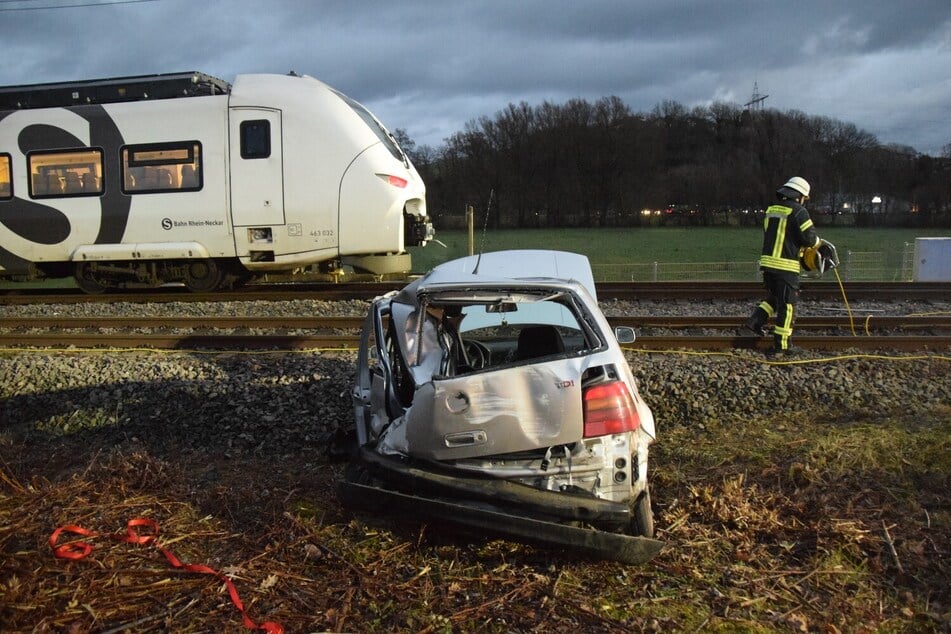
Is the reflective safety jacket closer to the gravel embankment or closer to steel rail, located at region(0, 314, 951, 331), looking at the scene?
the gravel embankment

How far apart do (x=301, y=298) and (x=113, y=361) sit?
14.8ft

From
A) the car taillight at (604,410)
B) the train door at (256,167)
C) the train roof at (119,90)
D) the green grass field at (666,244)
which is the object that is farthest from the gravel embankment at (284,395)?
the green grass field at (666,244)

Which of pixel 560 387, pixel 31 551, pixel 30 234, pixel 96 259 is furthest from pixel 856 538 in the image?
pixel 30 234

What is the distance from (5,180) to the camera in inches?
452

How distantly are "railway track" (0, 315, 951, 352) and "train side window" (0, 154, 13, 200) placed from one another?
262 centimetres

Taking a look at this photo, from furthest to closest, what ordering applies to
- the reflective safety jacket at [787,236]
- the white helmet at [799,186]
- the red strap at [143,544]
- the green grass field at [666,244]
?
the green grass field at [666,244], the white helmet at [799,186], the reflective safety jacket at [787,236], the red strap at [143,544]

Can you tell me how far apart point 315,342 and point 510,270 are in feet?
15.8

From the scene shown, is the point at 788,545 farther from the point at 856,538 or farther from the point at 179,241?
the point at 179,241

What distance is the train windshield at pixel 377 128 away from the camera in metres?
11.3

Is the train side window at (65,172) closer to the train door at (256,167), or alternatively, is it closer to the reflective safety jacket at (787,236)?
the train door at (256,167)

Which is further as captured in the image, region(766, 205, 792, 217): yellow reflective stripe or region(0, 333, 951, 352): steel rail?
region(0, 333, 951, 352): steel rail

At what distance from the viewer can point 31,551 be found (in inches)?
137

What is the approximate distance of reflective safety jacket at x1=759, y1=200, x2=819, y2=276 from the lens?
760 cm

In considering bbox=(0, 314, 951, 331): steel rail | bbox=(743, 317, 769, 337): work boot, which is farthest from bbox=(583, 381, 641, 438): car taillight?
bbox=(0, 314, 951, 331): steel rail
